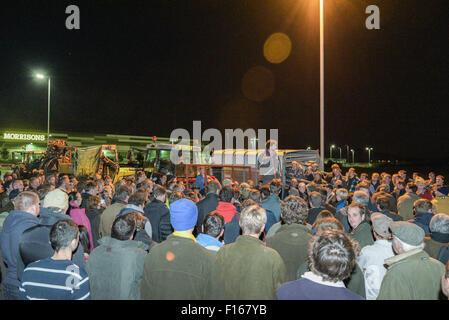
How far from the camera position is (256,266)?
3.20 meters

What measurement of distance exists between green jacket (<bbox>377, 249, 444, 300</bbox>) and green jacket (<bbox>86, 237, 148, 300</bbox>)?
2.42 metres

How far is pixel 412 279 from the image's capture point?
3.04 metres

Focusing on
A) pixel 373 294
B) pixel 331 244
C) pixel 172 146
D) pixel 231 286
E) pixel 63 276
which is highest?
pixel 172 146

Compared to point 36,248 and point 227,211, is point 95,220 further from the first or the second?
point 227,211

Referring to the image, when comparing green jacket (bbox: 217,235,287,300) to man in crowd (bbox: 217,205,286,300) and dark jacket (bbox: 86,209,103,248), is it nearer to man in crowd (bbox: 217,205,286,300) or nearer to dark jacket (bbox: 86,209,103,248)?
man in crowd (bbox: 217,205,286,300)

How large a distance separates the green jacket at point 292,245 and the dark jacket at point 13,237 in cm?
317

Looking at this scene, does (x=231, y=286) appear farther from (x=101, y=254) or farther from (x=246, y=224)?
(x=101, y=254)

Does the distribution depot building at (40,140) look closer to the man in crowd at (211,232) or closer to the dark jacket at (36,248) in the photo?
the dark jacket at (36,248)

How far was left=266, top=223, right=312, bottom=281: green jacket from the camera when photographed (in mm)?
4051

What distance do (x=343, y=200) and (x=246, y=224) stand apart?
456cm

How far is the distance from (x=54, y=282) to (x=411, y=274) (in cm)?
324

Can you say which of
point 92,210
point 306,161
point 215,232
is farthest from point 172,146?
point 215,232

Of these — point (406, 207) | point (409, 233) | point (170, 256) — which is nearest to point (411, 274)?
point (409, 233)

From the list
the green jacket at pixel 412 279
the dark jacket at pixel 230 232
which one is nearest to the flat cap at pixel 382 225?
the green jacket at pixel 412 279
